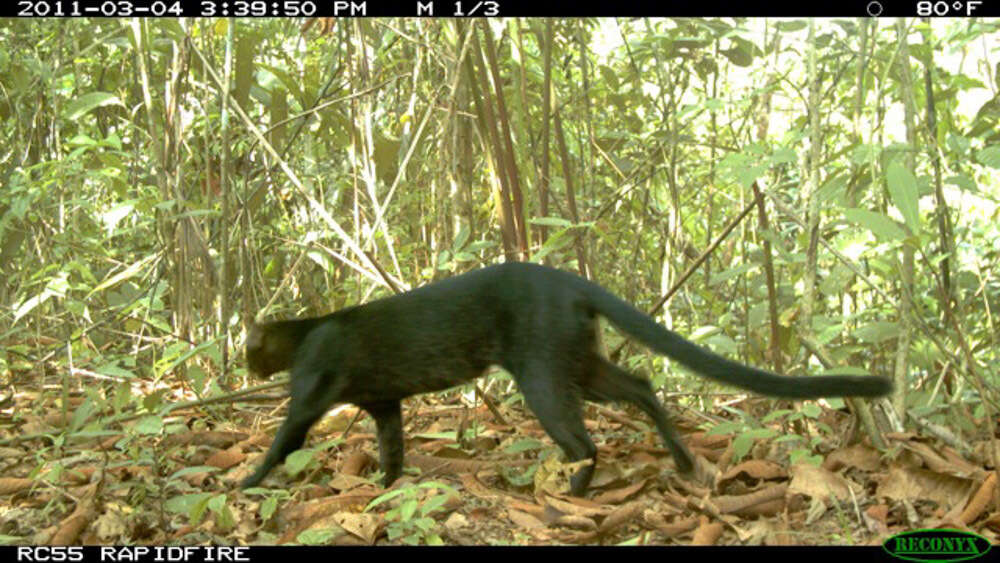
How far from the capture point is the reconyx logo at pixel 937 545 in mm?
2451

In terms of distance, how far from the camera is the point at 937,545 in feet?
8.27

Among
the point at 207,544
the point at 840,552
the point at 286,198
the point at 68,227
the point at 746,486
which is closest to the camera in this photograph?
the point at 840,552

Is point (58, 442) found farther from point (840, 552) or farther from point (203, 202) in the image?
point (840, 552)

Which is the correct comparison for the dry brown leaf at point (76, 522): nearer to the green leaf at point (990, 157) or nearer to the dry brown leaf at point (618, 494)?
the dry brown leaf at point (618, 494)

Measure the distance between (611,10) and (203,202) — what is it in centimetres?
241

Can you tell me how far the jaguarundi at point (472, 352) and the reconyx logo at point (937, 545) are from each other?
83 cm

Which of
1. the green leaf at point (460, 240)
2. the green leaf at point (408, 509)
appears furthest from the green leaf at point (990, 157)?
the green leaf at point (408, 509)

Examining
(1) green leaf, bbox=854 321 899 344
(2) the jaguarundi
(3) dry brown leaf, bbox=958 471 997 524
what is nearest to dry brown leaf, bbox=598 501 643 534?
(2) the jaguarundi

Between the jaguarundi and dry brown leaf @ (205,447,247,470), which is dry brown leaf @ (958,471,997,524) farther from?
dry brown leaf @ (205,447,247,470)

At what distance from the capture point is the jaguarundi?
3.39m

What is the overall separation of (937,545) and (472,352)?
172 cm

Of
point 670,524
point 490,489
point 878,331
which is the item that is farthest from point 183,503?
point 878,331

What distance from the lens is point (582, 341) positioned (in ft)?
11.3

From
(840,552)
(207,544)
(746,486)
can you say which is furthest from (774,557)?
(207,544)
